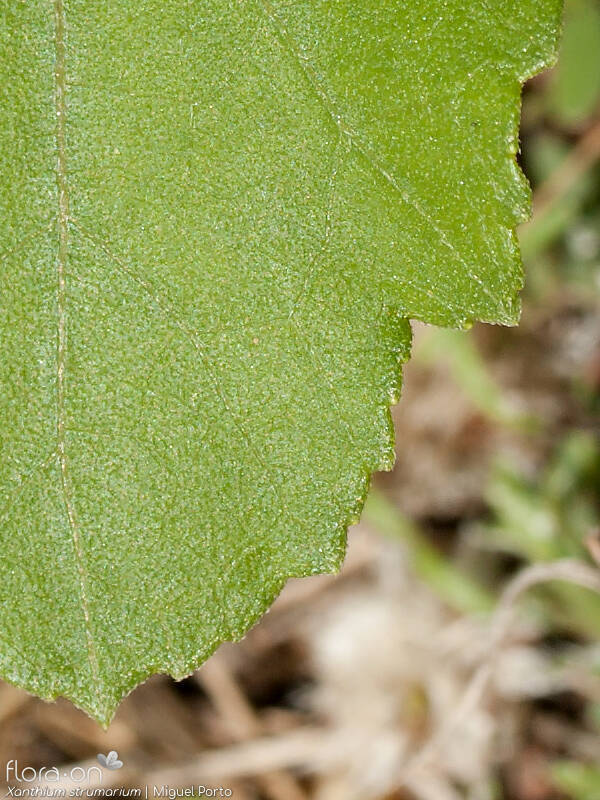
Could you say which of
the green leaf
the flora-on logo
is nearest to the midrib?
the green leaf

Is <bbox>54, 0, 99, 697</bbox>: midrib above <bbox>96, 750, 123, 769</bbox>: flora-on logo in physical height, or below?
above

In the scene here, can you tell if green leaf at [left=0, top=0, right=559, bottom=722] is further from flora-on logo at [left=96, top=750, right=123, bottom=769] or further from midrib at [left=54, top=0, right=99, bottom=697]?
flora-on logo at [left=96, top=750, right=123, bottom=769]

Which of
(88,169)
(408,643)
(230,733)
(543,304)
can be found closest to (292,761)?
(230,733)

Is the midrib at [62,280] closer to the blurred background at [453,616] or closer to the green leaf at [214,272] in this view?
the green leaf at [214,272]

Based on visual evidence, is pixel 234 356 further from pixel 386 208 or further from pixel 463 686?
pixel 463 686

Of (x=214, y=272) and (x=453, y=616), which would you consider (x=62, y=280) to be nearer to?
(x=214, y=272)

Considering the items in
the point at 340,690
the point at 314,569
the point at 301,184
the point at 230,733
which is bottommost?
the point at 230,733
